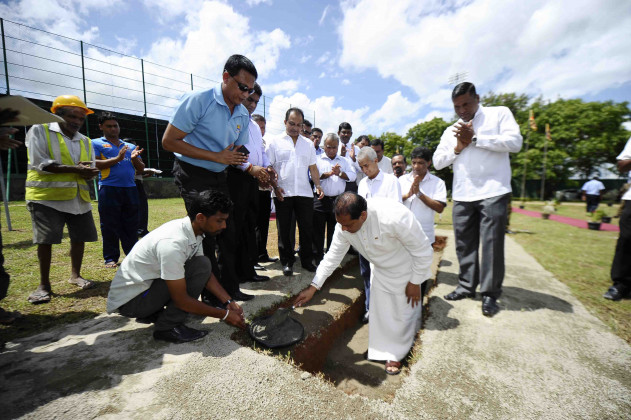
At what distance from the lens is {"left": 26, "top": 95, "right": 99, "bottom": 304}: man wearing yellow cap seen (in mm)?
2715

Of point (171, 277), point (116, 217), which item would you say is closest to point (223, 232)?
point (171, 277)

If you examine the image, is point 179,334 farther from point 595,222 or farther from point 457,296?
point 595,222

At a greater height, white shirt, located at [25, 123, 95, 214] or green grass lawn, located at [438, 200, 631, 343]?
white shirt, located at [25, 123, 95, 214]

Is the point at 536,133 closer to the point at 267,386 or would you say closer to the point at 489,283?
the point at 489,283

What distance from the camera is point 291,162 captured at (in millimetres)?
3607

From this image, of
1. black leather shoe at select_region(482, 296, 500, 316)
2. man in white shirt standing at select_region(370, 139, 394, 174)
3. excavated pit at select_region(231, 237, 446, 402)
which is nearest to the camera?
excavated pit at select_region(231, 237, 446, 402)

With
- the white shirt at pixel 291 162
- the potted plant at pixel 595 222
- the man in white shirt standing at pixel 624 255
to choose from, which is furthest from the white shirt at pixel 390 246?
the potted plant at pixel 595 222

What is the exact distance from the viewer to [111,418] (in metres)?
1.34

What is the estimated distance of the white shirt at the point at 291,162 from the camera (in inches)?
141

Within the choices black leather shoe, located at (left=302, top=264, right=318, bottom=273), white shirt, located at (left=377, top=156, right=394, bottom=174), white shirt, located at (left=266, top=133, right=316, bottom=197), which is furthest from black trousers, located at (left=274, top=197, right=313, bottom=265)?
white shirt, located at (left=377, top=156, right=394, bottom=174)

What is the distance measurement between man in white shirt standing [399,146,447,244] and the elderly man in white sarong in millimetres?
1079

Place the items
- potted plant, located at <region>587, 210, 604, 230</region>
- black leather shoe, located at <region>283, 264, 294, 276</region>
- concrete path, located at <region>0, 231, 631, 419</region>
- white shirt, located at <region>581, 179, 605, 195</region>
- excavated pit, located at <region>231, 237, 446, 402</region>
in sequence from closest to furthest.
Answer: concrete path, located at <region>0, 231, 631, 419</region> < excavated pit, located at <region>231, 237, 446, 402</region> < black leather shoe, located at <region>283, 264, 294, 276</region> < potted plant, located at <region>587, 210, 604, 230</region> < white shirt, located at <region>581, 179, 605, 195</region>

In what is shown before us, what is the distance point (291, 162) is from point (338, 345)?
2.28 meters

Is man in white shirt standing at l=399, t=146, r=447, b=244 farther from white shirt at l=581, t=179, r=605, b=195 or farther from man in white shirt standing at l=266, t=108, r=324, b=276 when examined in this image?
white shirt at l=581, t=179, r=605, b=195
